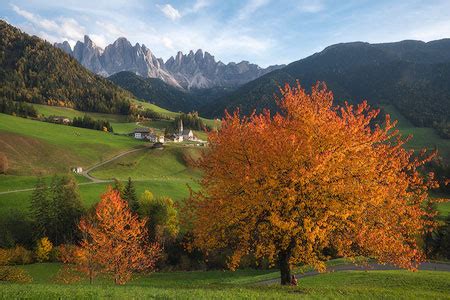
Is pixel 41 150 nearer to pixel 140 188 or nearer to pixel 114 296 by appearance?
pixel 140 188

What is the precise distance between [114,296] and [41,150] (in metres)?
117

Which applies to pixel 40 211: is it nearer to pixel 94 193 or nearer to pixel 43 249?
pixel 43 249

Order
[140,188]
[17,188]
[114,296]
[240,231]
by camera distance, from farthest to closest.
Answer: [140,188]
[17,188]
[240,231]
[114,296]

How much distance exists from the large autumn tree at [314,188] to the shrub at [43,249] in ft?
182

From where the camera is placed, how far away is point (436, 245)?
71.4 meters

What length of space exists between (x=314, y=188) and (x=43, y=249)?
6385 centimetres

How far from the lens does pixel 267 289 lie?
2209 cm

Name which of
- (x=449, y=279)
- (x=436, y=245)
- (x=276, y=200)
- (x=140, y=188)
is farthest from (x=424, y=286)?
(x=140, y=188)

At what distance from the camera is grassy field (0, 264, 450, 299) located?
653 inches

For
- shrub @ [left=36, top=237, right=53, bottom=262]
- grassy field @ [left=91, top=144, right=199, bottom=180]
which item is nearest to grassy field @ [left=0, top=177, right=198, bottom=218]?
grassy field @ [left=91, top=144, right=199, bottom=180]

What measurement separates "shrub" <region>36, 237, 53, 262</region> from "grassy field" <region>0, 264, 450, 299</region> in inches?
556

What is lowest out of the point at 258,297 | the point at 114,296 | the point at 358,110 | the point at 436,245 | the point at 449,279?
the point at 436,245

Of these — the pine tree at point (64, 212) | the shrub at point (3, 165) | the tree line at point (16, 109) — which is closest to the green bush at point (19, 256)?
the pine tree at point (64, 212)

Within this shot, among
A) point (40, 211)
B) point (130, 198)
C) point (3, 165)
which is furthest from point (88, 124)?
point (40, 211)
